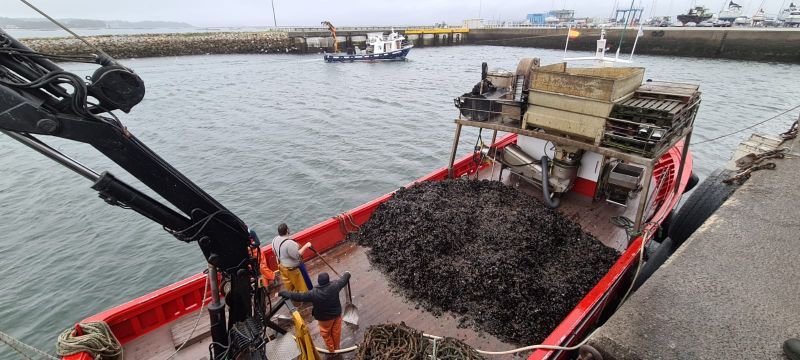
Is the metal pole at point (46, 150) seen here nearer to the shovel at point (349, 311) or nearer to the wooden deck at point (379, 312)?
the shovel at point (349, 311)

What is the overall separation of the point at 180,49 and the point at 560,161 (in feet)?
202

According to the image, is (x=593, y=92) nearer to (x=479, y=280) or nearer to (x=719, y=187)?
(x=479, y=280)

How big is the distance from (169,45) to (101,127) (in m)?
62.2

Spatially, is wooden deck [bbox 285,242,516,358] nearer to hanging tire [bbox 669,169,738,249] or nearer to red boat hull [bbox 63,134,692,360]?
red boat hull [bbox 63,134,692,360]

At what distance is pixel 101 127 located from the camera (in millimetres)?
3346

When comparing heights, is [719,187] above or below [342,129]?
above

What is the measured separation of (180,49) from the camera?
54.6m

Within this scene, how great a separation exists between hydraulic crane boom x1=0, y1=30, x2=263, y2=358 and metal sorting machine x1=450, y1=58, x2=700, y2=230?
18.0 feet

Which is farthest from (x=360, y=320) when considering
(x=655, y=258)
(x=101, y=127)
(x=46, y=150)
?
(x=655, y=258)

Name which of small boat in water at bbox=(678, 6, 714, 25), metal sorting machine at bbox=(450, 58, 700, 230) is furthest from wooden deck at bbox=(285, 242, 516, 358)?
small boat in water at bbox=(678, 6, 714, 25)

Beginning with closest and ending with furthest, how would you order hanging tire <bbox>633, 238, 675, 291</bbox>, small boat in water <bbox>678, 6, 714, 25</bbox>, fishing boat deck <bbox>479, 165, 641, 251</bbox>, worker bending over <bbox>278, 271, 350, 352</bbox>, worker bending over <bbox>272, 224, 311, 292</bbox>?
worker bending over <bbox>278, 271, 350, 352</bbox>, worker bending over <bbox>272, 224, 311, 292</bbox>, fishing boat deck <bbox>479, 165, 641, 251</bbox>, hanging tire <bbox>633, 238, 675, 291</bbox>, small boat in water <bbox>678, 6, 714, 25</bbox>

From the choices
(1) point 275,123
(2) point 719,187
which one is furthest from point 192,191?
(1) point 275,123

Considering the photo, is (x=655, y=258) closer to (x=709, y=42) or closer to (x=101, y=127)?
(x=101, y=127)

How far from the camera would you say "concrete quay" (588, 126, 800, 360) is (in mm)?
3561
